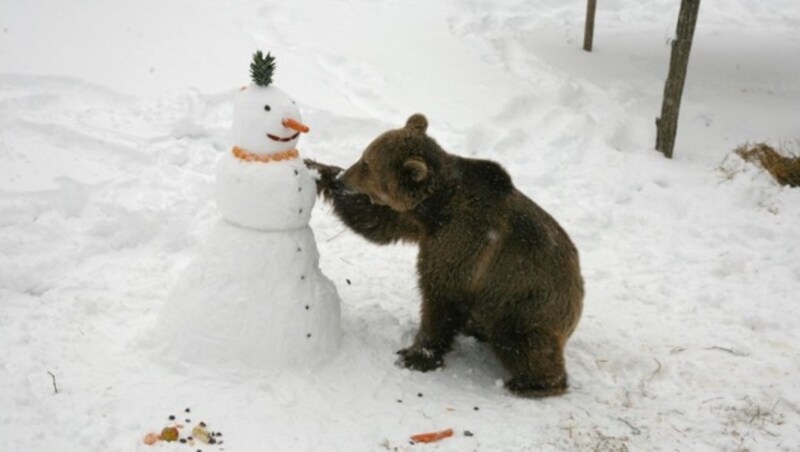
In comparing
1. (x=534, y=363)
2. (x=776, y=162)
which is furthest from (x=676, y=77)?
(x=534, y=363)

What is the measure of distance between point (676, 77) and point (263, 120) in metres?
5.13

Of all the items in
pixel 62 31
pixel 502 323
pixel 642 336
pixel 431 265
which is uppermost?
pixel 62 31

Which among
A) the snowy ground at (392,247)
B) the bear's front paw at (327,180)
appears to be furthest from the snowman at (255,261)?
the bear's front paw at (327,180)

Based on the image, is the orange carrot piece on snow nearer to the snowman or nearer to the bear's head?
the snowman

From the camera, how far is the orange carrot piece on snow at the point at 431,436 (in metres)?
4.08

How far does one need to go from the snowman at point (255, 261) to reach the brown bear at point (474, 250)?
0.49 m

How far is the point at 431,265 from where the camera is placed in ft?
15.6

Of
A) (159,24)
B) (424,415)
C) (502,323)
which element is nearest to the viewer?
(424,415)

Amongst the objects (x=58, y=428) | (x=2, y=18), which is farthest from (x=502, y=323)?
(x=2, y=18)

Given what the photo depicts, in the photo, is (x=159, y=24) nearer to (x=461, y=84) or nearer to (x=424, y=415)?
(x=461, y=84)

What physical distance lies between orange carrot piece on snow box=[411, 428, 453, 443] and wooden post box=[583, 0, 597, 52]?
7.49m

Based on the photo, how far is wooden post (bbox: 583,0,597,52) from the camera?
33.1 feet

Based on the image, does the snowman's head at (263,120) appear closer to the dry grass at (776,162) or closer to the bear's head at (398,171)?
the bear's head at (398,171)

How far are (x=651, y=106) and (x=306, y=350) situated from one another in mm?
6068
